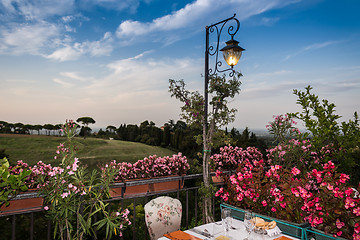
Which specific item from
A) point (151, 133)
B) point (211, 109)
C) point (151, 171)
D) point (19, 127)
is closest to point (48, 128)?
point (19, 127)

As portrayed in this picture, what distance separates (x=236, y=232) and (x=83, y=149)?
5.61 m

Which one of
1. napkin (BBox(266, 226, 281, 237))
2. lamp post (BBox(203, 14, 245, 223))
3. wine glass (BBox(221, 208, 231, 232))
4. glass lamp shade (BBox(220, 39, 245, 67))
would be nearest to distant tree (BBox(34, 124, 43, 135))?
lamp post (BBox(203, 14, 245, 223))

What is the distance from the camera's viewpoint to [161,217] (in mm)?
2264

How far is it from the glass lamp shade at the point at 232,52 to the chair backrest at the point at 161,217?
1930 millimetres

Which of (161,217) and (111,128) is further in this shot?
(111,128)

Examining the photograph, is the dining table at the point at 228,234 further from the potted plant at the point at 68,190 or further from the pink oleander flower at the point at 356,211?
the potted plant at the point at 68,190

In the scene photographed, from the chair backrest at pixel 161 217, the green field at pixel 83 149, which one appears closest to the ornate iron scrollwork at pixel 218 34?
the chair backrest at pixel 161 217

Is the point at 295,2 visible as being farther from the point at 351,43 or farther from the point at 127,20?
the point at 127,20

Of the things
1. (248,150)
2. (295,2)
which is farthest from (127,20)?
(248,150)

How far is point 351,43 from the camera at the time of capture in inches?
232

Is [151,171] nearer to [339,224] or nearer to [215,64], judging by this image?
[215,64]

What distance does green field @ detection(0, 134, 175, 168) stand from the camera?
595 centimetres

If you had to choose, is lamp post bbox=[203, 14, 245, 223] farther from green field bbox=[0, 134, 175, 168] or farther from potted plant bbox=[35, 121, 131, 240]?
green field bbox=[0, 134, 175, 168]

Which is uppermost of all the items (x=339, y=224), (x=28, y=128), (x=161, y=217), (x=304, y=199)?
(x=28, y=128)
